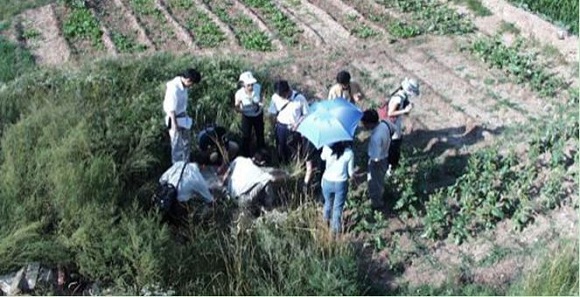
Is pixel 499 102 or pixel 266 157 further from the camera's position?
pixel 499 102

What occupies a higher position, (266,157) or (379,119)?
(379,119)

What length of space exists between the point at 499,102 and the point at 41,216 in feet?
21.2

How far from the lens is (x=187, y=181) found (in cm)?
961

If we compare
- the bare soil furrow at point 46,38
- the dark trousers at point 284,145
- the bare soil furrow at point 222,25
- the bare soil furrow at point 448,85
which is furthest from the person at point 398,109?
the bare soil furrow at point 46,38

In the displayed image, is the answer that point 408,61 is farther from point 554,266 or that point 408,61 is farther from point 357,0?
point 554,266

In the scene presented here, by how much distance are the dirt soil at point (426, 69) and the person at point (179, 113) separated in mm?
2567

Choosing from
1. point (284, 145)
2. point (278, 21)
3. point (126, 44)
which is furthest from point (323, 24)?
point (284, 145)

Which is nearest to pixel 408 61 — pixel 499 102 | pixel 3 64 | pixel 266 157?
pixel 499 102

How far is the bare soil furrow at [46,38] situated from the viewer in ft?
46.8

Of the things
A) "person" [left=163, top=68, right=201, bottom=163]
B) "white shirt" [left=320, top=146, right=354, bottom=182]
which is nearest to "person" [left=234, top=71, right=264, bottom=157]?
"person" [left=163, top=68, right=201, bottom=163]

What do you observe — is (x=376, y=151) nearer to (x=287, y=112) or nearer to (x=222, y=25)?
(x=287, y=112)

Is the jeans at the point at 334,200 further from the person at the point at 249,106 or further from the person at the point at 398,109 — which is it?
the person at the point at 249,106

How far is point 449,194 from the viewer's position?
10391 millimetres

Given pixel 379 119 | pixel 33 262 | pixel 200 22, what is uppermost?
pixel 379 119
